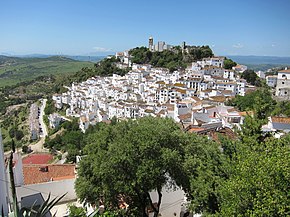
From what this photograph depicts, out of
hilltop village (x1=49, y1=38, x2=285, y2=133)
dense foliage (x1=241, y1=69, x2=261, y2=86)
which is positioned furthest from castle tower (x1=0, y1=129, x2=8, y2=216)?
dense foliage (x1=241, y1=69, x2=261, y2=86)

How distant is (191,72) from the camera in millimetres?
61156

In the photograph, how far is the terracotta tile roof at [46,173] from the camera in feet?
43.9

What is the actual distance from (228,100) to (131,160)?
36.4 m

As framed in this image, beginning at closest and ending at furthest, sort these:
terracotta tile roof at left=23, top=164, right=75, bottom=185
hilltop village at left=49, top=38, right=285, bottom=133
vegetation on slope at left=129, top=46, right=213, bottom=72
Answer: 1. terracotta tile roof at left=23, top=164, right=75, bottom=185
2. hilltop village at left=49, top=38, right=285, bottom=133
3. vegetation on slope at left=129, top=46, right=213, bottom=72

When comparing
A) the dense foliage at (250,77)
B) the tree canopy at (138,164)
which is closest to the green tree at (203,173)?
the tree canopy at (138,164)

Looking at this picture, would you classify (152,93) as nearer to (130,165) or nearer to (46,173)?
(46,173)

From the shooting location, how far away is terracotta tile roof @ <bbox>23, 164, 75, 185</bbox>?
1339 centimetres

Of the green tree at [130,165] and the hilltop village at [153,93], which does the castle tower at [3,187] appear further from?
the hilltop village at [153,93]

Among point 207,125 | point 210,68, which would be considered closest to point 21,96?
point 210,68

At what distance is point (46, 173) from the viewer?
14195mm

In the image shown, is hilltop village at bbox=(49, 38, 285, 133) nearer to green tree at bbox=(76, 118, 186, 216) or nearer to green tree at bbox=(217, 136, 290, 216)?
green tree at bbox=(76, 118, 186, 216)

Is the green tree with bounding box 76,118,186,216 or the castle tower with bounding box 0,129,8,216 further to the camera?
the green tree with bounding box 76,118,186,216

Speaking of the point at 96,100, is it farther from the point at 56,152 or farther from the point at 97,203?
the point at 97,203

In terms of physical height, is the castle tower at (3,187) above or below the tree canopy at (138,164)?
above
